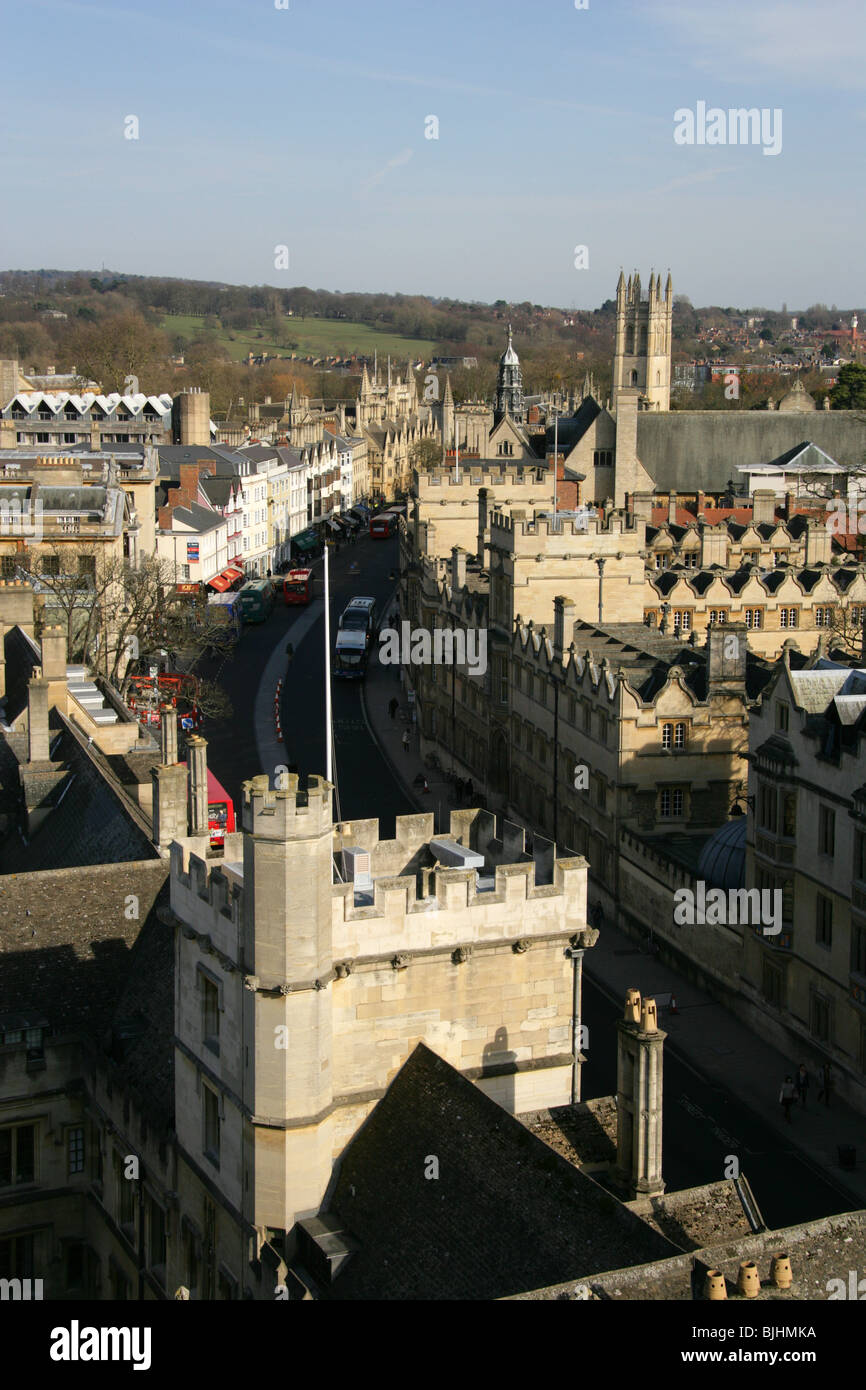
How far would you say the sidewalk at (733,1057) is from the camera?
A: 34719 mm

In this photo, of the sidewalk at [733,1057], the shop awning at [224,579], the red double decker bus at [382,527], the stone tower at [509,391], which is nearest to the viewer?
the sidewalk at [733,1057]

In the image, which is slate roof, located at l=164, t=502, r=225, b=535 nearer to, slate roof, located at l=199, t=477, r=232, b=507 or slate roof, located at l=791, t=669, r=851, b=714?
slate roof, located at l=199, t=477, r=232, b=507

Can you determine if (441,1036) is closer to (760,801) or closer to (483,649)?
(760,801)

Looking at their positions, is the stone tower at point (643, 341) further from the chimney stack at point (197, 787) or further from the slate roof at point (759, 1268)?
the slate roof at point (759, 1268)

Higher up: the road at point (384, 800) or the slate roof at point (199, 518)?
the slate roof at point (199, 518)

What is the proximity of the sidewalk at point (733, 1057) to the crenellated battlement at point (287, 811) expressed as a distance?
16998 mm

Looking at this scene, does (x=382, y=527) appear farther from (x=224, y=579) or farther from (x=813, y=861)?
(x=813, y=861)

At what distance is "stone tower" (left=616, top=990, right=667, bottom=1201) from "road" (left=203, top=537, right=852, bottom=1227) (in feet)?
38.8

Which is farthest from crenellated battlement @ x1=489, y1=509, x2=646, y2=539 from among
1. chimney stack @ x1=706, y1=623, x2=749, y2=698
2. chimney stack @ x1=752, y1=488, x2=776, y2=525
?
chimney stack @ x1=752, y1=488, x2=776, y2=525

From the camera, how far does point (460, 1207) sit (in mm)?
19516

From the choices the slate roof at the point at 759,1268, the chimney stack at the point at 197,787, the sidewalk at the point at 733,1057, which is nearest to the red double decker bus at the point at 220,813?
the sidewalk at the point at 733,1057

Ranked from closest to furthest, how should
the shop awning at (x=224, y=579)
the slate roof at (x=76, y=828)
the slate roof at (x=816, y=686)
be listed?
1. the slate roof at (x=76, y=828)
2. the slate roof at (x=816, y=686)
3. the shop awning at (x=224, y=579)

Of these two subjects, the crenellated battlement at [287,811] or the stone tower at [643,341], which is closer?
the crenellated battlement at [287,811]

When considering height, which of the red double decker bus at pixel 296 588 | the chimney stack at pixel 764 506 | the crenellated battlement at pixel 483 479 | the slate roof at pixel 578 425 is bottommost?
the red double decker bus at pixel 296 588
